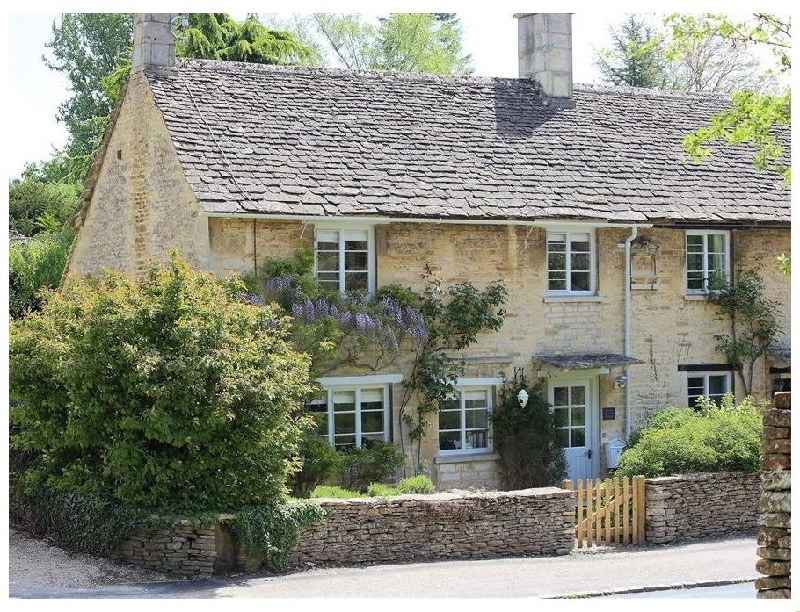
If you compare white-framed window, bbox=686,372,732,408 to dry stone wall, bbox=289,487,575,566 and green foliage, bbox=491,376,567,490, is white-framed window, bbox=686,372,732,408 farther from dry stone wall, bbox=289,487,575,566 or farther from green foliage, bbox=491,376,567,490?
dry stone wall, bbox=289,487,575,566

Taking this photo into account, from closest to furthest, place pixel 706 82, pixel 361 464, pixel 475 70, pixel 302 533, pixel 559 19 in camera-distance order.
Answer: pixel 302 533 < pixel 361 464 < pixel 559 19 < pixel 706 82 < pixel 475 70

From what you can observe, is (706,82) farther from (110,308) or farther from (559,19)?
(110,308)

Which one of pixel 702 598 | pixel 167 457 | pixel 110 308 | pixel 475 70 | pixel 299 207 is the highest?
pixel 475 70

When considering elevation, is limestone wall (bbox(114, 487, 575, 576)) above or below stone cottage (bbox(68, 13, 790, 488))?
below

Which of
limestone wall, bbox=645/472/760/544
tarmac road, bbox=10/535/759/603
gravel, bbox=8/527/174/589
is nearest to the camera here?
tarmac road, bbox=10/535/759/603

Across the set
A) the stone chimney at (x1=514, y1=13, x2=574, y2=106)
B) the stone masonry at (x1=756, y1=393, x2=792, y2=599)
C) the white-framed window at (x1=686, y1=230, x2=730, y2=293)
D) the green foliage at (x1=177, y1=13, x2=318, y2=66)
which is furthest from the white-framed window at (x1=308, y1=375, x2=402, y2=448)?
the green foliage at (x1=177, y1=13, x2=318, y2=66)

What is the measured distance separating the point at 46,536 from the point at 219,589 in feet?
11.6

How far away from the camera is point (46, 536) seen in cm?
1838

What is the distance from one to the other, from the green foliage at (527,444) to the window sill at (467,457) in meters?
0.16

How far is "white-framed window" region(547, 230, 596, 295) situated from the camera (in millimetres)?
24250

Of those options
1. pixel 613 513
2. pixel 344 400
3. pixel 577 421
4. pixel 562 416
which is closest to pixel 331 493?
pixel 344 400

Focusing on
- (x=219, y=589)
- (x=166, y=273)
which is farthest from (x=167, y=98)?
(x=219, y=589)

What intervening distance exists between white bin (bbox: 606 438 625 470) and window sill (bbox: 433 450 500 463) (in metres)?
2.26

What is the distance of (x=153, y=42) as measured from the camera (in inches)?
975
